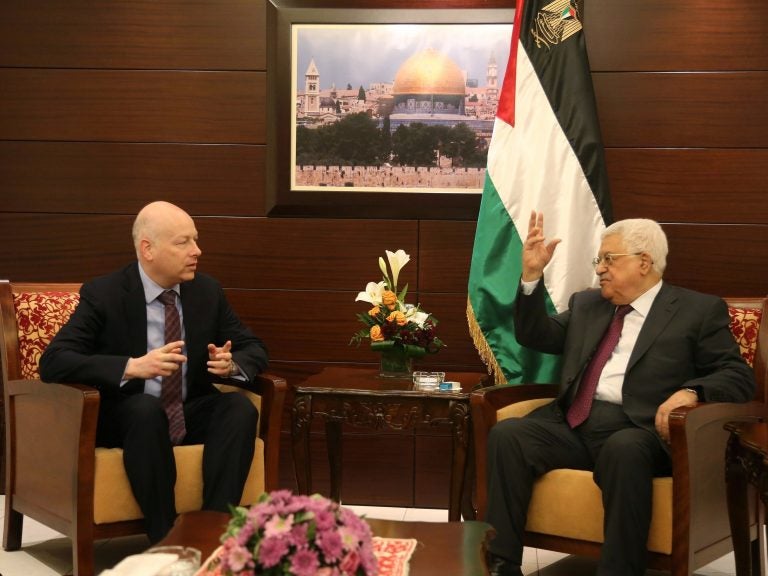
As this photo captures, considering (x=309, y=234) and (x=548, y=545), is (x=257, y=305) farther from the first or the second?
(x=548, y=545)

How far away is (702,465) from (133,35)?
3.07m

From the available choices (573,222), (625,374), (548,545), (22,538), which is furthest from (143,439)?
(573,222)

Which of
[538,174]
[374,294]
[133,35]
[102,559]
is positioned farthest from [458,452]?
[133,35]

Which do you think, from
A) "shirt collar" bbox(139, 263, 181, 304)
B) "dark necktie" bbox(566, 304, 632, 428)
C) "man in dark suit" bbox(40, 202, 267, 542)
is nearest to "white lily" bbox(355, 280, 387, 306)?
"man in dark suit" bbox(40, 202, 267, 542)

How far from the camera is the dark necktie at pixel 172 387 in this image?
370 cm

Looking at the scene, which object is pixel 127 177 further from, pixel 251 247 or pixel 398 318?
pixel 398 318

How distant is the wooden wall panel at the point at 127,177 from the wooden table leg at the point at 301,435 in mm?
1121

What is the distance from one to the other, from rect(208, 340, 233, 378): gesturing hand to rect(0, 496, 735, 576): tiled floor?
80 centimetres

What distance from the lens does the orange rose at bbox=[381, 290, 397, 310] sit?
13.3ft

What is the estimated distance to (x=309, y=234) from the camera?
4.62 meters

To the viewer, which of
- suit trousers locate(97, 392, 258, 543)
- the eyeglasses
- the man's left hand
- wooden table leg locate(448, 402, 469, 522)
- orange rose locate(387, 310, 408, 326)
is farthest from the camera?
orange rose locate(387, 310, 408, 326)

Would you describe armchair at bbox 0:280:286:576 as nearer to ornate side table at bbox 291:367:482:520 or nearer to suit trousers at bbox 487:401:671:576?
ornate side table at bbox 291:367:482:520

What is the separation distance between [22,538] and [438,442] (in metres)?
1.82

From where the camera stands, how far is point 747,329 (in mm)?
3832
